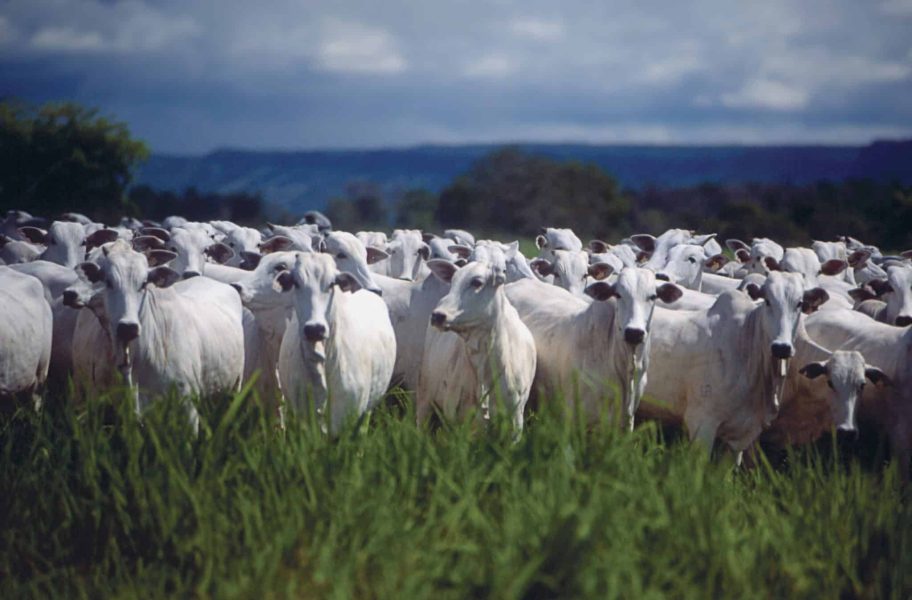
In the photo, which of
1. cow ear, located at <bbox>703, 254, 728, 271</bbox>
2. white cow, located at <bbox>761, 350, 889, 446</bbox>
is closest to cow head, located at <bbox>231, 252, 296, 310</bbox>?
white cow, located at <bbox>761, 350, 889, 446</bbox>

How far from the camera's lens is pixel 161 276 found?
24.3ft

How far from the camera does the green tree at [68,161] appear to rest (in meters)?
32.6

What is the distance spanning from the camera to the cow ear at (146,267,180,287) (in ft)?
24.0

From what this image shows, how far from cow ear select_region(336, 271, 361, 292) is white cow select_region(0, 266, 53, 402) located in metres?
2.65

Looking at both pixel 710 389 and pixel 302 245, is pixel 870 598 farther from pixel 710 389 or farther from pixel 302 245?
pixel 302 245

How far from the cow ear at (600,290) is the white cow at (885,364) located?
2.36 metres

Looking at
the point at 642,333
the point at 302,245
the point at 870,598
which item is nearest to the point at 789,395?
the point at 642,333

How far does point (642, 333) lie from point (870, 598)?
255 centimetres

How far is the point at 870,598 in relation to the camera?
17.9ft

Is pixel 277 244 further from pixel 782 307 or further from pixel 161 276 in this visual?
pixel 782 307

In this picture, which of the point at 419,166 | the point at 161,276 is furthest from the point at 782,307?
the point at 419,166

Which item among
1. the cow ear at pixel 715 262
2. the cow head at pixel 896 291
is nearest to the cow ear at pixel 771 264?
the cow head at pixel 896 291

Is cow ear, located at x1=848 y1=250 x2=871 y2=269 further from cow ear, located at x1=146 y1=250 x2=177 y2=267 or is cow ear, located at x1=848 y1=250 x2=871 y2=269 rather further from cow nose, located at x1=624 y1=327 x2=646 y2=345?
cow ear, located at x1=146 y1=250 x2=177 y2=267

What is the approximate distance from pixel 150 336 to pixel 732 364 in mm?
4198
